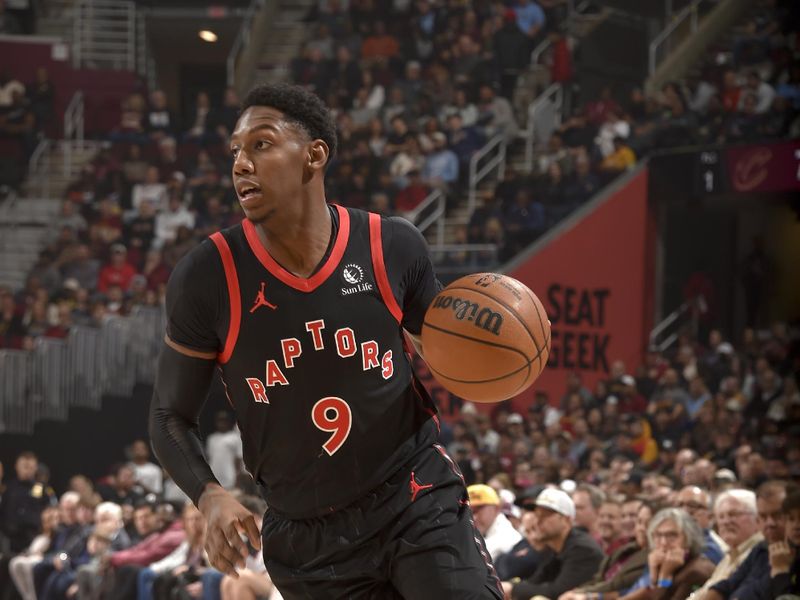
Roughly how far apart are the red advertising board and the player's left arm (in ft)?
38.9

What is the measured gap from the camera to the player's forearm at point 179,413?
12.6ft

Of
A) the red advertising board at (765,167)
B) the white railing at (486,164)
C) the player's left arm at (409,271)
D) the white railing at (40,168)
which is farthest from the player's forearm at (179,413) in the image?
the white railing at (40,168)

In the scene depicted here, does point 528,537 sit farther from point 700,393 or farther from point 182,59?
point 182,59

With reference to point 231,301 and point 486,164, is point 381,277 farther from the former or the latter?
point 486,164

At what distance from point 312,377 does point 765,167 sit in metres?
12.5

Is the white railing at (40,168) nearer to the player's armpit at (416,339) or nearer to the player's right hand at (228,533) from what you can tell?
the player's armpit at (416,339)

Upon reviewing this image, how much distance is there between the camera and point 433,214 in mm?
18078

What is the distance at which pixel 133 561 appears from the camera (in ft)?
34.3

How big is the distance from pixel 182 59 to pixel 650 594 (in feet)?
67.4

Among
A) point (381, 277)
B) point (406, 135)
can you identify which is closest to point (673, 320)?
point (406, 135)

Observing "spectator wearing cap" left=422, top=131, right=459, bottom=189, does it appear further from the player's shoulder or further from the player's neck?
the player's shoulder

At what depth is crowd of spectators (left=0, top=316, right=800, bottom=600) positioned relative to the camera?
22.8 ft

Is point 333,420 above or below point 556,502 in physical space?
above

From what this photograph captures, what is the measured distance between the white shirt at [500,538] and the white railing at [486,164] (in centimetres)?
976
